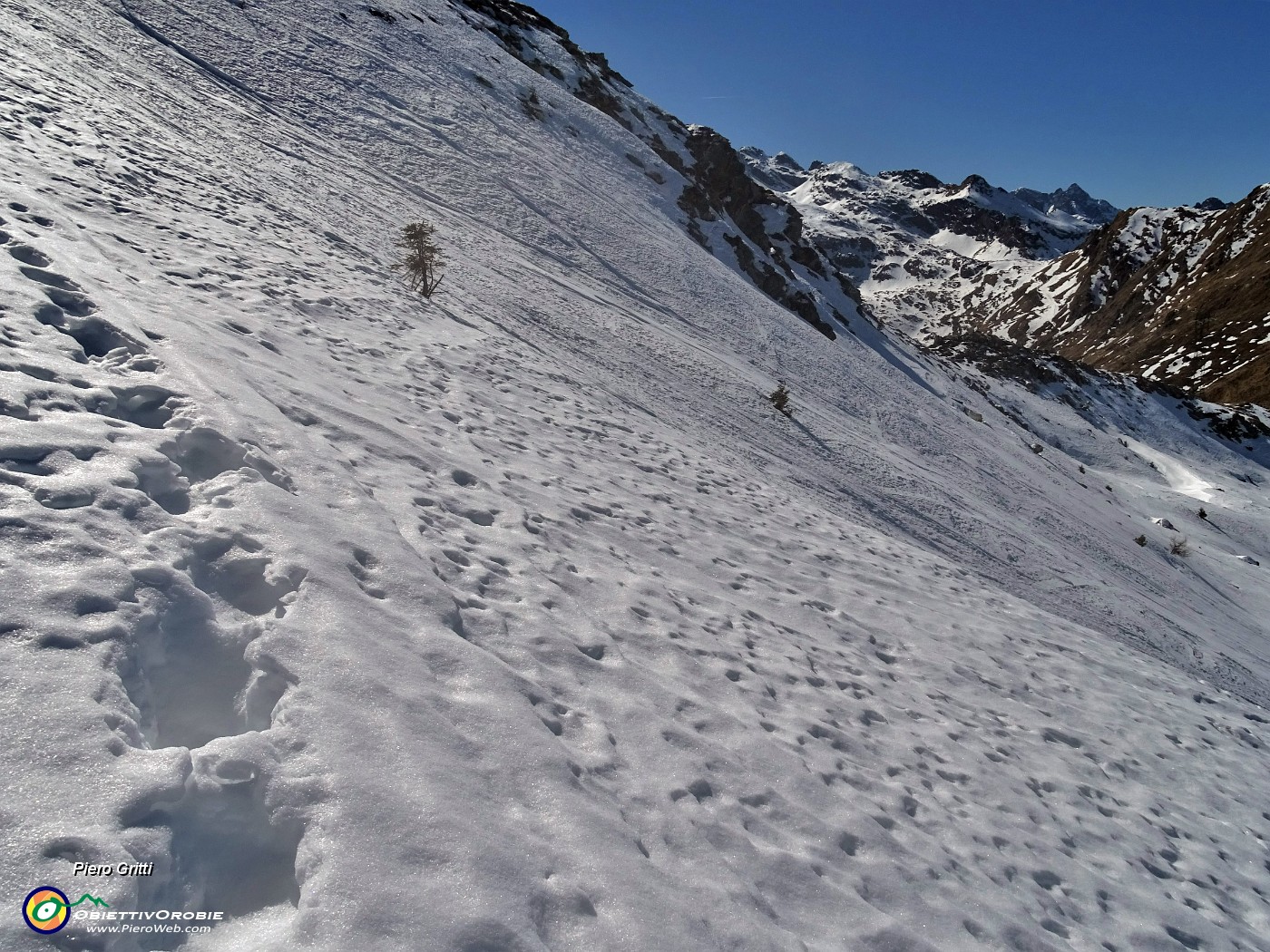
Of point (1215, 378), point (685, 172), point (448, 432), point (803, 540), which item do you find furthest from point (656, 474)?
point (1215, 378)

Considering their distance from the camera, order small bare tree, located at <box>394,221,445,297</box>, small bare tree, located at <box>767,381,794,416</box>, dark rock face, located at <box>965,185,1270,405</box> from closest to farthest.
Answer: small bare tree, located at <box>394,221,445,297</box> → small bare tree, located at <box>767,381,794,416</box> → dark rock face, located at <box>965,185,1270,405</box>

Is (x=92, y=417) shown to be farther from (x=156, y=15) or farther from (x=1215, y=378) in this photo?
(x=1215, y=378)

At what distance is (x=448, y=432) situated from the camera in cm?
782

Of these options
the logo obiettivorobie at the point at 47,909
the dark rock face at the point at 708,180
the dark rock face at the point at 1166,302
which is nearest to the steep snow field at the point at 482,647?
the logo obiettivorobie at the point at 47,909

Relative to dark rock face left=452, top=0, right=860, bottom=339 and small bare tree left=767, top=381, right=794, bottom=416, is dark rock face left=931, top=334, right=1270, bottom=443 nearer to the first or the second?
dark rock face left=452, top=0, right=860, bottom=339

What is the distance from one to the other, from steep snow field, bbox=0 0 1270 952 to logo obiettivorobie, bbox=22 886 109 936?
58 millimetres

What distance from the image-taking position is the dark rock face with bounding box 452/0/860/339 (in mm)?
38094

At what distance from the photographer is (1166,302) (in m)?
103

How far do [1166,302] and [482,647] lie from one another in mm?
136125

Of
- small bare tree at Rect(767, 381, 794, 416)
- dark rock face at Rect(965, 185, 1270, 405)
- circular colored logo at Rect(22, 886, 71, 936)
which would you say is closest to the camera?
circular colored logo at Rect(22, 886, 71, 936)

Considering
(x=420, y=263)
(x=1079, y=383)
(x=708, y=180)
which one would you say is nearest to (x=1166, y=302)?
(x=1079, y=383)

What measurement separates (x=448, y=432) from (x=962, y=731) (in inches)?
265

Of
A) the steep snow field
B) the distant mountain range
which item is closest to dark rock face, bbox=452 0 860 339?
the distant mountain range

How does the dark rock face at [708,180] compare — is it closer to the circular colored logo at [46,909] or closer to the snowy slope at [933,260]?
the circular colored logo at [46,909]
